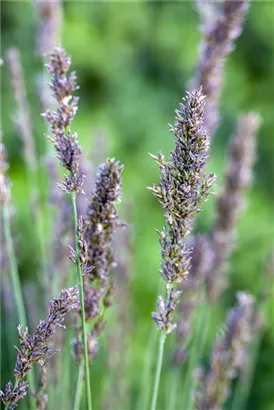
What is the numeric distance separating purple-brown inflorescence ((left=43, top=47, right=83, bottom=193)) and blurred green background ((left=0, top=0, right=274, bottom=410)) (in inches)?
65.8

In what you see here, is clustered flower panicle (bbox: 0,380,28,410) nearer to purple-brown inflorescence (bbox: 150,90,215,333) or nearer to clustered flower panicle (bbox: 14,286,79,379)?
clustered flower panicle (bbox: 14,286,79,379)

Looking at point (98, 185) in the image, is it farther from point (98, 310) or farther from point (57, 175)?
point (57, 175)

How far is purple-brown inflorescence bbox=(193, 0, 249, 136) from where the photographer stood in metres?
0.81

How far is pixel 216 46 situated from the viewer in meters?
0.83

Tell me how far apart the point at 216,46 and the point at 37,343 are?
1.62 ft

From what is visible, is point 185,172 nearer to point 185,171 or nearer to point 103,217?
point 185,171

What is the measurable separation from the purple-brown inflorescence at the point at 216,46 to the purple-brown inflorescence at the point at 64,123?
0.99 ft

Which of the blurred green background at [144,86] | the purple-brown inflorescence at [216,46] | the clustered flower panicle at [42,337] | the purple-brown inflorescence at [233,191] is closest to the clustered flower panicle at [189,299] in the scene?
the purple-brown inflorescence at [233,191]

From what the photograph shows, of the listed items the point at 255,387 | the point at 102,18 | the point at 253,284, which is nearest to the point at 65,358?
the point at 255,387

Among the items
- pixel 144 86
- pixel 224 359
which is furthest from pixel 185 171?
pixel 144 86

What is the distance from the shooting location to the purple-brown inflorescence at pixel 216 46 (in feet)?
2.66

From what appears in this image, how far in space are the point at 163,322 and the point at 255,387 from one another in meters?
1.31

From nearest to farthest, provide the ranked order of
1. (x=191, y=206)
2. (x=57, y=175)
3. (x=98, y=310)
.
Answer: (x=191, y=206)
(x=98, y=310)
(x=57, y=175)

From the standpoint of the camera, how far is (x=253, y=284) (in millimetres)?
2168
